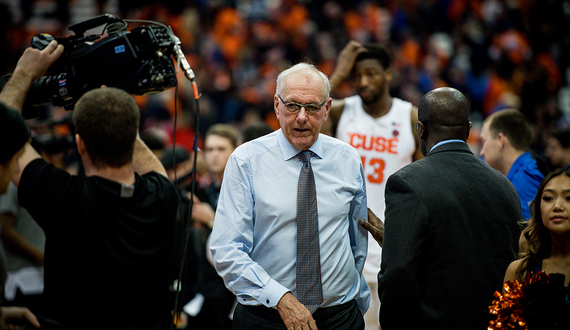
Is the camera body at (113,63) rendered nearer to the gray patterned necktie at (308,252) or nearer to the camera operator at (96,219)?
the camera operator at (96,219)

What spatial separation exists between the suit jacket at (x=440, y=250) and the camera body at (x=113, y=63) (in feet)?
4.18

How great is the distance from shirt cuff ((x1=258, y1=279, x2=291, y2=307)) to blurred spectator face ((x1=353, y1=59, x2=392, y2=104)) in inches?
89.9

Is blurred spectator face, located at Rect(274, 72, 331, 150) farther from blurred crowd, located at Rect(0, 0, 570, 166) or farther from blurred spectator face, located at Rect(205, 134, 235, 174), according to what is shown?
blurred crowd, located at Rect(0, 0, 570, 166)

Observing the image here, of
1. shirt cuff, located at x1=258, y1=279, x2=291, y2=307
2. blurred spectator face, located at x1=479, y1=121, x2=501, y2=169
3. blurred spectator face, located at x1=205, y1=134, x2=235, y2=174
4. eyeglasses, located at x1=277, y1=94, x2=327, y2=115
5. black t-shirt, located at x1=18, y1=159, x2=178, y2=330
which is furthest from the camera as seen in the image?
blurred spectator face, located at x1=205, y1=134, x2=235, y2=174

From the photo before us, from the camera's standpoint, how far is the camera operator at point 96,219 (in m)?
2.46

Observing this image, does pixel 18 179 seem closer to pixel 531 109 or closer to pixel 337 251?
pixel 337 251

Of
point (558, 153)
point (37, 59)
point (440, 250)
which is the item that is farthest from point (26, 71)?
point (558, 153)

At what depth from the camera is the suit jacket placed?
2.53m

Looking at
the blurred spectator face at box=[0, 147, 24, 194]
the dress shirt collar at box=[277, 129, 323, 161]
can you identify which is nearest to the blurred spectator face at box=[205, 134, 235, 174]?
the dress shirt collar at box=[277, 129, 323, 161]

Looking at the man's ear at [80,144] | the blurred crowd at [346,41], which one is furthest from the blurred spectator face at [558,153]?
the blurred crowd at [346,41]

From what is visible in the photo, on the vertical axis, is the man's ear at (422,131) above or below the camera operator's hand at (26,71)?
above

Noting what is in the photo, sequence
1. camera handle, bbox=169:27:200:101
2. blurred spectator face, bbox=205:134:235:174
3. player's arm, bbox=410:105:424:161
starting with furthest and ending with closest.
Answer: blurred spectator face, bbox=205:134:235:174 < player's arm, bbox=410:105:424:161 < camera handle, bbox=169:27:200:101

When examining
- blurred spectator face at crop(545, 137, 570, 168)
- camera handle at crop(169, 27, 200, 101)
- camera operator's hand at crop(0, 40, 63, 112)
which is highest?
camera handle at crop(169, 27, 200, 101)

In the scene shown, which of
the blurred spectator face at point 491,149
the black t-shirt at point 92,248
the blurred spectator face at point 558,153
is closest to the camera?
the black t-shirt at point 92,248
